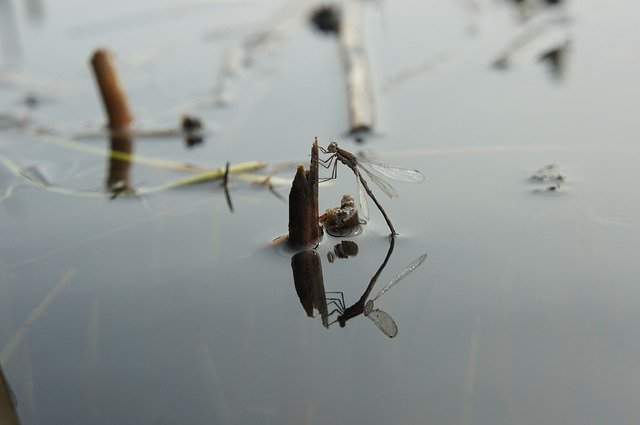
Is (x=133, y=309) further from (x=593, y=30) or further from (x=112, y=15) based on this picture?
(x=112, y=15)

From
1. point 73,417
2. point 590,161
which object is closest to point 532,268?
point 590,161

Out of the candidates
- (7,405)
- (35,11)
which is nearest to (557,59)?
(7,405)

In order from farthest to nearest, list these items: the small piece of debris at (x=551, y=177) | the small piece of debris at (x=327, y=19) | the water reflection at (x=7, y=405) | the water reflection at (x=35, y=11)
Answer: the water reflection at (x=35, y=11) < the small piece of debris at (x=327, y=19) < the small piece of debris at (x=551, y=177) < the water reflection at (x=7, y=405)

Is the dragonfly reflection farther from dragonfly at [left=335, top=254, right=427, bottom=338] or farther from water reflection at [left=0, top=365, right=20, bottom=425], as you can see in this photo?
water reflection at [left=0, top=365, right=20, bottom=425]

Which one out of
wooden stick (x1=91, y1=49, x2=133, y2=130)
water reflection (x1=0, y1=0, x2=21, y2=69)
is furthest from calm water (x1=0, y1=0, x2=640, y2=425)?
water reflection (x1=0, y1=0, x2=21, y2=69)

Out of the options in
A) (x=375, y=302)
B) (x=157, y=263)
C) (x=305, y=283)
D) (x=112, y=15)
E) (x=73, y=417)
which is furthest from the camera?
(x=112, y=15)

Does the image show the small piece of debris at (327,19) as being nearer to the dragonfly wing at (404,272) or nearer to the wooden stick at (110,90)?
the wooden stick at (110,90)

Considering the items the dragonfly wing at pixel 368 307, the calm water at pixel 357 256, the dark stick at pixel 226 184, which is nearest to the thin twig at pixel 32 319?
the calm water at pixel 357 256
